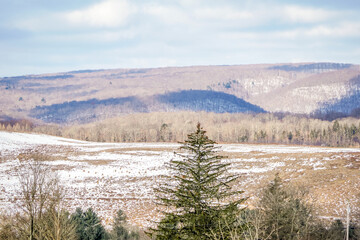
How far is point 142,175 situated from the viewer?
45.0 m

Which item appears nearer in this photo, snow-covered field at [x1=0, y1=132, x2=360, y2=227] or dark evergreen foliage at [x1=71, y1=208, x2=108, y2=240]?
dark evergreen foliage at [x1=71, y1=208, x2=108, y2=240]

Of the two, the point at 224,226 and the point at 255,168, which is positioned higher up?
the point at 224,226

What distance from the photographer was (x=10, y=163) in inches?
1951

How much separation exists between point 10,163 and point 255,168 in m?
37.0

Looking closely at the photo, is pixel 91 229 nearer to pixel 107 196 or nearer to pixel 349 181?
pixel 107 196

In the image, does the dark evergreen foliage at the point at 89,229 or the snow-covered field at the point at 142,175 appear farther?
the snow-covered field at the point at 142,175

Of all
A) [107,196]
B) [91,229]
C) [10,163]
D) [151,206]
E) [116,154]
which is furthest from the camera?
[116,154]

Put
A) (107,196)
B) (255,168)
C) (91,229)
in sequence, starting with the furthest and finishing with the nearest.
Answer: (255,168) < (107,196) < (91,229)

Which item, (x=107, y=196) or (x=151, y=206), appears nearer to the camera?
(x=151, y=206)

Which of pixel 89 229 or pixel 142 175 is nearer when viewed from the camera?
pixel 89 229

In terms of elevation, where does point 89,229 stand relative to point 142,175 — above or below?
above

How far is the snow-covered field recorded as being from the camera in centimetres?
3102

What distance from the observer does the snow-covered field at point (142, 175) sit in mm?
31023

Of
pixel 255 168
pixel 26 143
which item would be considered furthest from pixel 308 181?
pixel 26 143
